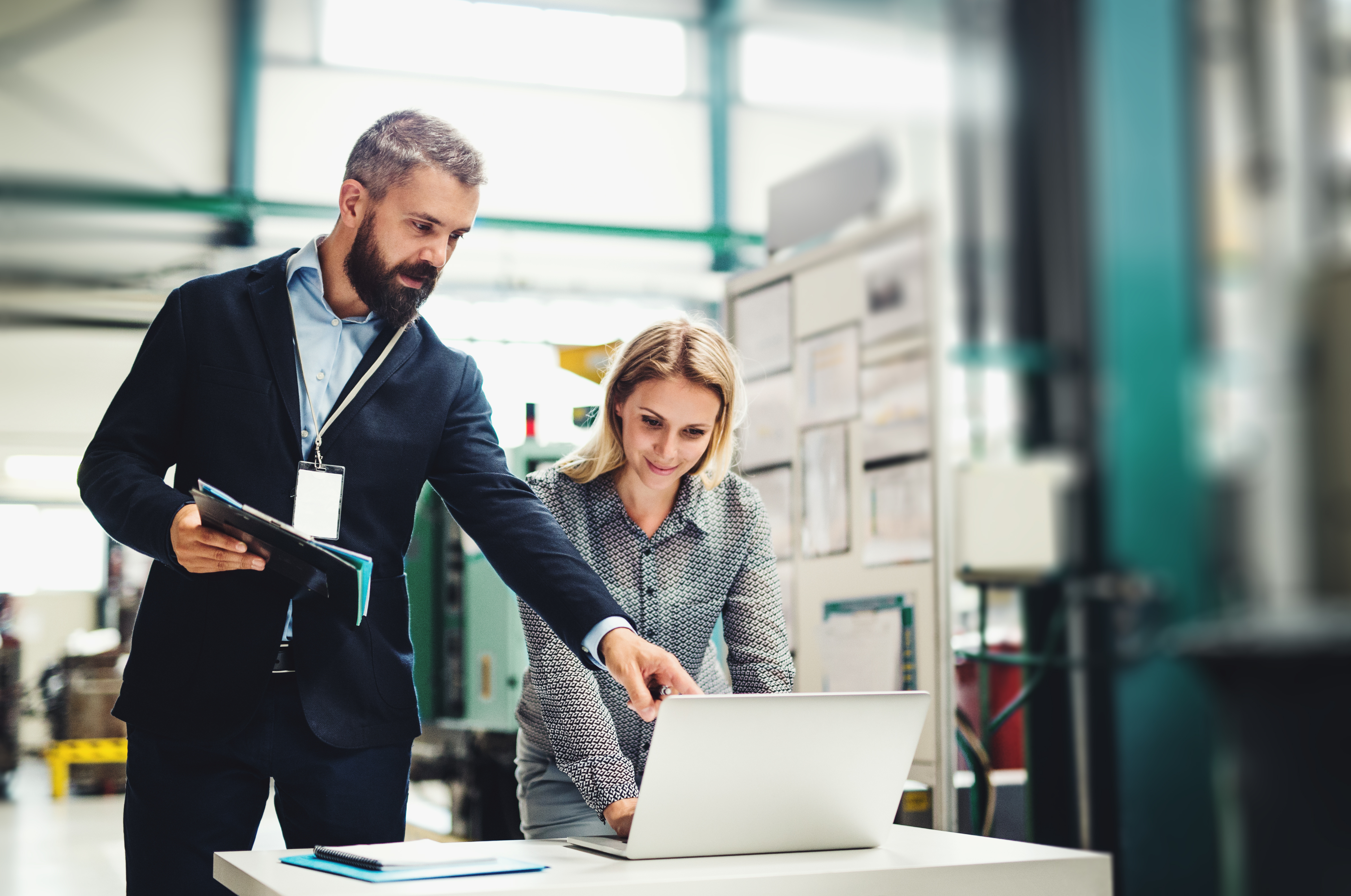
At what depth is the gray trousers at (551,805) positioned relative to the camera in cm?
174

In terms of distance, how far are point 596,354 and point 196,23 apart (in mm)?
1961

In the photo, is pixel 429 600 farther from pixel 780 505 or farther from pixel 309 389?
pixel 309 389

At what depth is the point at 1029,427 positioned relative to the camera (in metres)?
2.14

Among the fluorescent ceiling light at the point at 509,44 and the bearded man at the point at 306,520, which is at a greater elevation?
the fluorescent ceiling light at the point at 509,44

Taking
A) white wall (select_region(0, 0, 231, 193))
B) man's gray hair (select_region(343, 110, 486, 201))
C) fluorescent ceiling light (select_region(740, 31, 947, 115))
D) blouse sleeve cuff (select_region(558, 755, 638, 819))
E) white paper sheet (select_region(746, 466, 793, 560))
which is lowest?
blouse sleeve cuff (select_region(558, 755, 638, 819))

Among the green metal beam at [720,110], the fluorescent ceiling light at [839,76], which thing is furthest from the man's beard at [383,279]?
the green metal beam at [720,110]

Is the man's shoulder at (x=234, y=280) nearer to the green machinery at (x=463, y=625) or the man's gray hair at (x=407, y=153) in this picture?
the man's gray hair at (x=407, y=153)

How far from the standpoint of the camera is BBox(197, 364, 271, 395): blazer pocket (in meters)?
1.53

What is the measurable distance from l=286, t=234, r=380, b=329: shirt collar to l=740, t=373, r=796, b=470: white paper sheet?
128 cm

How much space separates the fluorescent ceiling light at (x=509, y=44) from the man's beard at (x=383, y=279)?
10.2ft

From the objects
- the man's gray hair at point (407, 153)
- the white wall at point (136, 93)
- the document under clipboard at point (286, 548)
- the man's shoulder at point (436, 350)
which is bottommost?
the document under clipboard at point (286, 548)

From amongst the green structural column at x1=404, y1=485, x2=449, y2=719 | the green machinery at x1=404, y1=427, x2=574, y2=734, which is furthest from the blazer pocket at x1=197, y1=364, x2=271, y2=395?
the green structural column at x1=404, y1=485, x2=449, y2=719

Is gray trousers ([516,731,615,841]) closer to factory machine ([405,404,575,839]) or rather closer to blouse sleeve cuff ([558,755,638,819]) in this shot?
blouse sleeve cuff ([558,755,638,819])

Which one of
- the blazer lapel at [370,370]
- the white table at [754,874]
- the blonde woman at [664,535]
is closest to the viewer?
the white table at [754,874]
